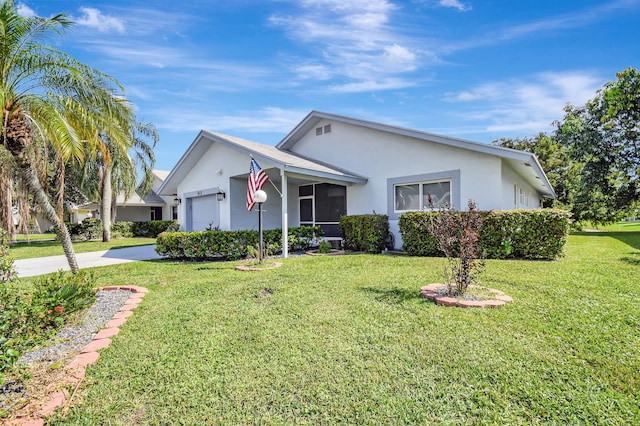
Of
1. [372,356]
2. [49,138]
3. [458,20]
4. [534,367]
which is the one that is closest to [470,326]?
[534,367]

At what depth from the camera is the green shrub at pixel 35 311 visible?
111 inches

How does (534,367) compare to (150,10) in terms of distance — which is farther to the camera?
(150,10)

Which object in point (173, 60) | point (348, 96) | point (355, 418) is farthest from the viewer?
point (348, 96)

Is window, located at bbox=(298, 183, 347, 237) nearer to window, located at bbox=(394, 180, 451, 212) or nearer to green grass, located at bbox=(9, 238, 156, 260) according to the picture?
window, located at bbox=(394, 180, 451, 212)

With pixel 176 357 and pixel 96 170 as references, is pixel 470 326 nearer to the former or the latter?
pixel 176 357

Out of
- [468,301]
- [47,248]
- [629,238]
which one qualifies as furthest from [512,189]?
[47,248]

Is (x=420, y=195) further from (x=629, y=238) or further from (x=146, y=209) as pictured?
(x=146, y=209)

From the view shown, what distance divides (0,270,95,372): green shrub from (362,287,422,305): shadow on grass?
4295 millimetres

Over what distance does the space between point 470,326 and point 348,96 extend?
Answer: 1265cm

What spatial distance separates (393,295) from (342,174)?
23.3 feet

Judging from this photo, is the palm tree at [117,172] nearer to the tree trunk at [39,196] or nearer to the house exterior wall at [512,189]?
the tree trunk at [39,196]

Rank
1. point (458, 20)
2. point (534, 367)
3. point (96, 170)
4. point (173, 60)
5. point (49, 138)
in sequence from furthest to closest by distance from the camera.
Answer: point (96, 170), point (173, 60), point (458, 20), point (49, 138), point (534, 367)

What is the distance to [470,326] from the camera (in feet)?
12.7

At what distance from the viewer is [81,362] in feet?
10.8
